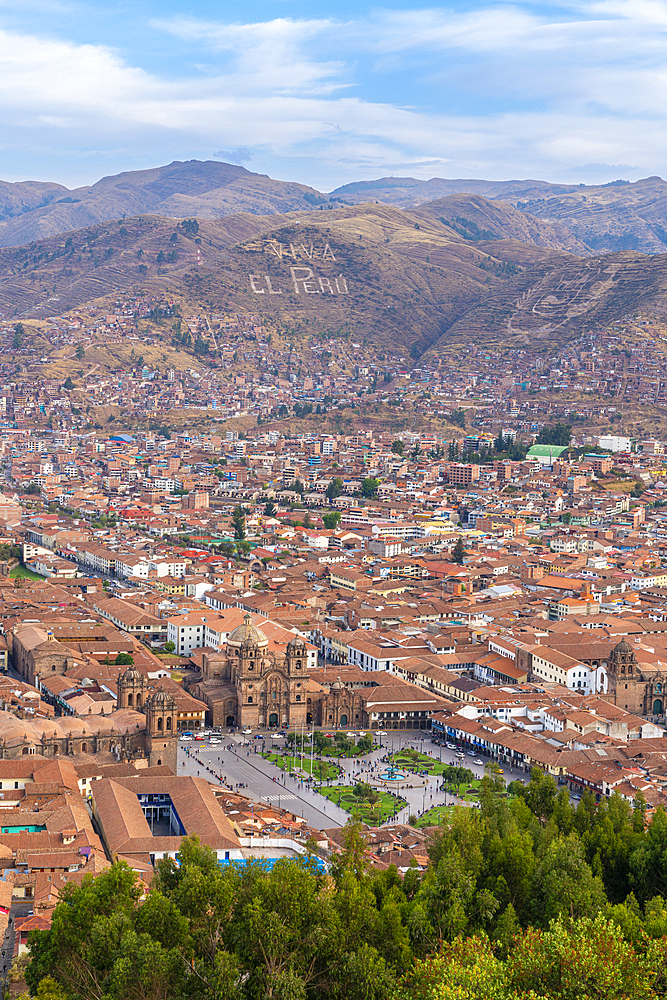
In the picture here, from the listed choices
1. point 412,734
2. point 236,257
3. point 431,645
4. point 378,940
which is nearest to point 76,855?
point 378,940

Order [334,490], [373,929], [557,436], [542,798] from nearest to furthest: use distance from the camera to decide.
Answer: [373,929] → [542,798] → [334,490] → [557,436]

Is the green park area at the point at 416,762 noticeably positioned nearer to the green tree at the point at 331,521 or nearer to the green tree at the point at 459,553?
the green tree at the point at 459,553

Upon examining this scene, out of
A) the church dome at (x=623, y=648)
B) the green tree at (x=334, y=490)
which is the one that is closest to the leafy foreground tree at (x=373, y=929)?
the church dome at (x=623, y=648)

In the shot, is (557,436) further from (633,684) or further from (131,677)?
(131,677)

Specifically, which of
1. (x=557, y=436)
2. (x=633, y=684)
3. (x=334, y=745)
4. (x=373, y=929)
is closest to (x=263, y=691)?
(x=334, y=745)

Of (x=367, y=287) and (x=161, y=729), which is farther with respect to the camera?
(x=367, y=287)

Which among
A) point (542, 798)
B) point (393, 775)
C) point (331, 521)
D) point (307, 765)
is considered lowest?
point (307, 765)

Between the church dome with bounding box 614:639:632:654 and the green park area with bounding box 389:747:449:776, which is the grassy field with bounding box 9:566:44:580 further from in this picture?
the church dome with bounding box 614:639:632:654
